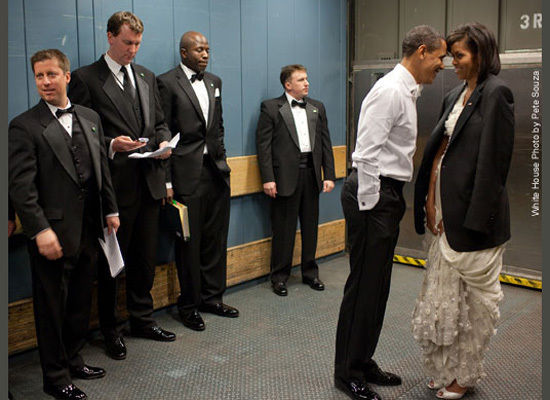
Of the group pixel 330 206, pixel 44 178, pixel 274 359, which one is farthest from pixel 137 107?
pixel 330 206

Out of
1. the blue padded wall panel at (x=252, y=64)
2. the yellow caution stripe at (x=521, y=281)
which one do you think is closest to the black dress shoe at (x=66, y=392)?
the blue padded wall panel at (x=252, y=64)

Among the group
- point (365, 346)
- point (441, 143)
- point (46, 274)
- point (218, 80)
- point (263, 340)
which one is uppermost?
point (218, 80)

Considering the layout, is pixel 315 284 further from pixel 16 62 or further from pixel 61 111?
pixel 16 62

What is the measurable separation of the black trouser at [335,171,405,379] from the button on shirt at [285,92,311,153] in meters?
1.81

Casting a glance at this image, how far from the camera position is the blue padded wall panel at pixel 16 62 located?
3262 millimetres

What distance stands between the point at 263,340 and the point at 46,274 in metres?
1.43

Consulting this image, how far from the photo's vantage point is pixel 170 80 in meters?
3.89

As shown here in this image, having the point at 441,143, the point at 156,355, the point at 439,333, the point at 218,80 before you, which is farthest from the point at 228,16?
the point at 439,333

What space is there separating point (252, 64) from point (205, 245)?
147 cm

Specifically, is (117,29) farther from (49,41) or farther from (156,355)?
(156,355)

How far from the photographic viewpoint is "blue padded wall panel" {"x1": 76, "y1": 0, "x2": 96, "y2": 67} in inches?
141

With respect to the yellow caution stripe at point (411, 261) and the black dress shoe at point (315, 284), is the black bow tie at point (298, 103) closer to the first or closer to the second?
the black dress shoe at point (315, 284)

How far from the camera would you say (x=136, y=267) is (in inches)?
146

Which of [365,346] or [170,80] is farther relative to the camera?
[170,80]
